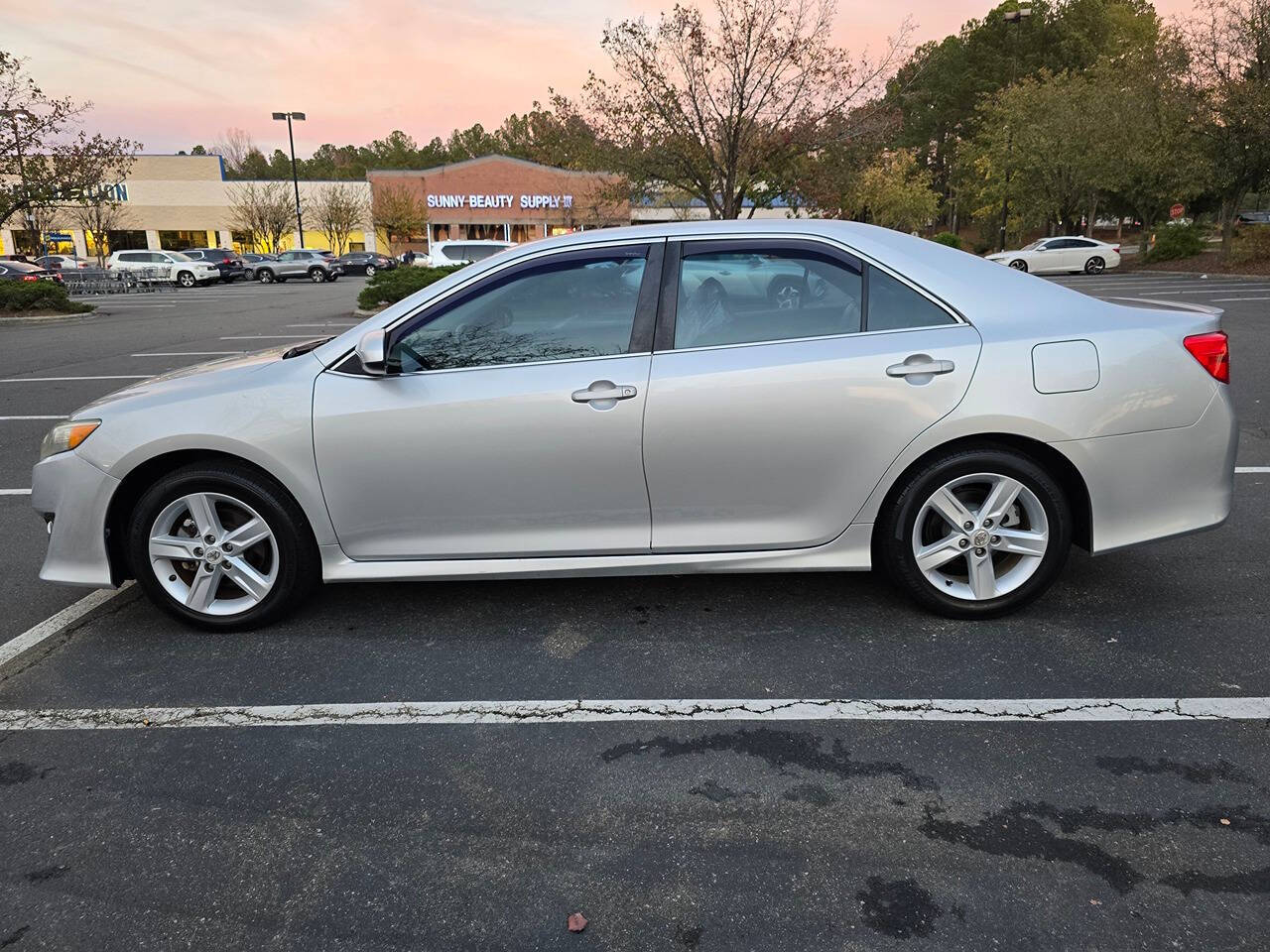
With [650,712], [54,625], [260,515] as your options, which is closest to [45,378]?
[54,625]

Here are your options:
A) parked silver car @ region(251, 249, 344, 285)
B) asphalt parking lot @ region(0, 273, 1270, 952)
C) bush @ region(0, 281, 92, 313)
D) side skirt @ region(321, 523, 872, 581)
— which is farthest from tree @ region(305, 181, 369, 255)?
side skirt @ region(321, 523, 872, 581)

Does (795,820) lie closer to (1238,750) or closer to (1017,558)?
(1238,750)

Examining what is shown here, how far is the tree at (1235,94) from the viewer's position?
81.7 ft

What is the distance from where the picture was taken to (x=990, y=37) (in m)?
68.5

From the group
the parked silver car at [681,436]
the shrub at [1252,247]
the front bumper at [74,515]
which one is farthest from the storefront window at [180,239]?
the parked silver car at [681,436]

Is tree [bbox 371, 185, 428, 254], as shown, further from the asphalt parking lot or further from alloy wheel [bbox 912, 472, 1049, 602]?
alloy wheel [bbox 912, 472, 1049, 602]

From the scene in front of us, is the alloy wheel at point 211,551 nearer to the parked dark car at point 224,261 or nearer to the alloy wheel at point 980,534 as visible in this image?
the alloy wheel at point 980,534

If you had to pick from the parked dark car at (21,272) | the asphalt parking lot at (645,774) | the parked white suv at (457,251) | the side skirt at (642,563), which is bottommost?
the asphalt parking lot at (645,774)

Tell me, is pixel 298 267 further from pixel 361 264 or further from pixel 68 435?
pixel 68 435

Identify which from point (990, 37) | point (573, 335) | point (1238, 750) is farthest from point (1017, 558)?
point (990, 37)

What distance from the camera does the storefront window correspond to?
6569cm

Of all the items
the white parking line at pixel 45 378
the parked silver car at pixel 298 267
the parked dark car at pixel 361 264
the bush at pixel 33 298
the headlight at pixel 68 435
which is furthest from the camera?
the parked dark car at pixel 361 264

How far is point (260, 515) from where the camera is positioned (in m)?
3.73

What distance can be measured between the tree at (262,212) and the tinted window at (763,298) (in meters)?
63.8
